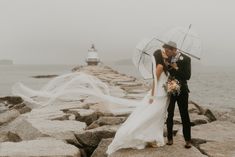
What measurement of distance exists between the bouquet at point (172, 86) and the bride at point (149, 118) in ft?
0.30

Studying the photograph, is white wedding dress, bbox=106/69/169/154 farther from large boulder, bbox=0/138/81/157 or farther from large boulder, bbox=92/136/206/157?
large boulder, bbox=0/138/81/157

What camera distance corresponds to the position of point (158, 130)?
534cm

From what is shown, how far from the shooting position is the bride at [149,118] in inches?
204

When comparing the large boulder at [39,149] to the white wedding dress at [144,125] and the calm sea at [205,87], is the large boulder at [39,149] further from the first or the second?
the calm sea at [205,87]

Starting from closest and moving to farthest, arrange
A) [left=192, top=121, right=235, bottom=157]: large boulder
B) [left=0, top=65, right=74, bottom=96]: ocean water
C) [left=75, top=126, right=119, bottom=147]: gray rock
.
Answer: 1. [left=192, top=121, right=235, bottom=157]: large boulder
2. [left=75, top=126, right=119, bottom=147]: gray rock
3. [left=0, top=65, right=74, bottom=96]: ocean water

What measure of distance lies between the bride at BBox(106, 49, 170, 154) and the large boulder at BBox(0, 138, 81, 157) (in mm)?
506

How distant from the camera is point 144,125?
206 inches

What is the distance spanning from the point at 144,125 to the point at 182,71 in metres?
0.80

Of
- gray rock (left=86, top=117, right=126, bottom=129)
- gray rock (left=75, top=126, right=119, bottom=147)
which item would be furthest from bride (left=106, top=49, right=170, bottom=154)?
gray rock (left=86, top=117, right=126, bottom=129)

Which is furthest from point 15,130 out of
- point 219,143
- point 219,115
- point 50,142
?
point 219,115

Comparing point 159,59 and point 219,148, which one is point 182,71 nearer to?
point 159,59

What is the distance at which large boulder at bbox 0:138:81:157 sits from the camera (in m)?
4.99

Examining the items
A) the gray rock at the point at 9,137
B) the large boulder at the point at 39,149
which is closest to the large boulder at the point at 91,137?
the large boulder at the point at 39,149

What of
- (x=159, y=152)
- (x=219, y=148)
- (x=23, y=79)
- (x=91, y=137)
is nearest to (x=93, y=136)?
(x=91, y=137)
